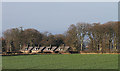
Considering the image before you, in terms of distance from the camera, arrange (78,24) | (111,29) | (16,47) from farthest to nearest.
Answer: (16,47)
(78,24)
(111,29)

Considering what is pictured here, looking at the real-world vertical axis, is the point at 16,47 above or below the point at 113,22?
below

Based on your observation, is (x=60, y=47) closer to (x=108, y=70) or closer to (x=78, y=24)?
(x=78, y=24)

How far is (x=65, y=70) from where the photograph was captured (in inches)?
639

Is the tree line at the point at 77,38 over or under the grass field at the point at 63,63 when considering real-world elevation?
over

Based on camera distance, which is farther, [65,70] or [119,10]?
[119,10]

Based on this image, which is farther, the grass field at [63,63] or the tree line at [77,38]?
the tree line at [77,38]

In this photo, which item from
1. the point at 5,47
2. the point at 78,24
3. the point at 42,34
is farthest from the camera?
the point at 42,34

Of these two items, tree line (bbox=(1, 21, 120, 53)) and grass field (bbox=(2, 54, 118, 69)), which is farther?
tree line (bbox=(1, 21, 120, 53))

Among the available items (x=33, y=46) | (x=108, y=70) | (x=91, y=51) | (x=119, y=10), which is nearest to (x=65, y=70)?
(x=108, y=70)

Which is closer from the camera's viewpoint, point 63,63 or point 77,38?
point 63,63

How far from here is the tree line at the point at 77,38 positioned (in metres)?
56.5

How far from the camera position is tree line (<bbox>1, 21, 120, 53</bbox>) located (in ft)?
185

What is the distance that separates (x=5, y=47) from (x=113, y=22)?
30952mm

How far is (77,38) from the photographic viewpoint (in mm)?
62781
